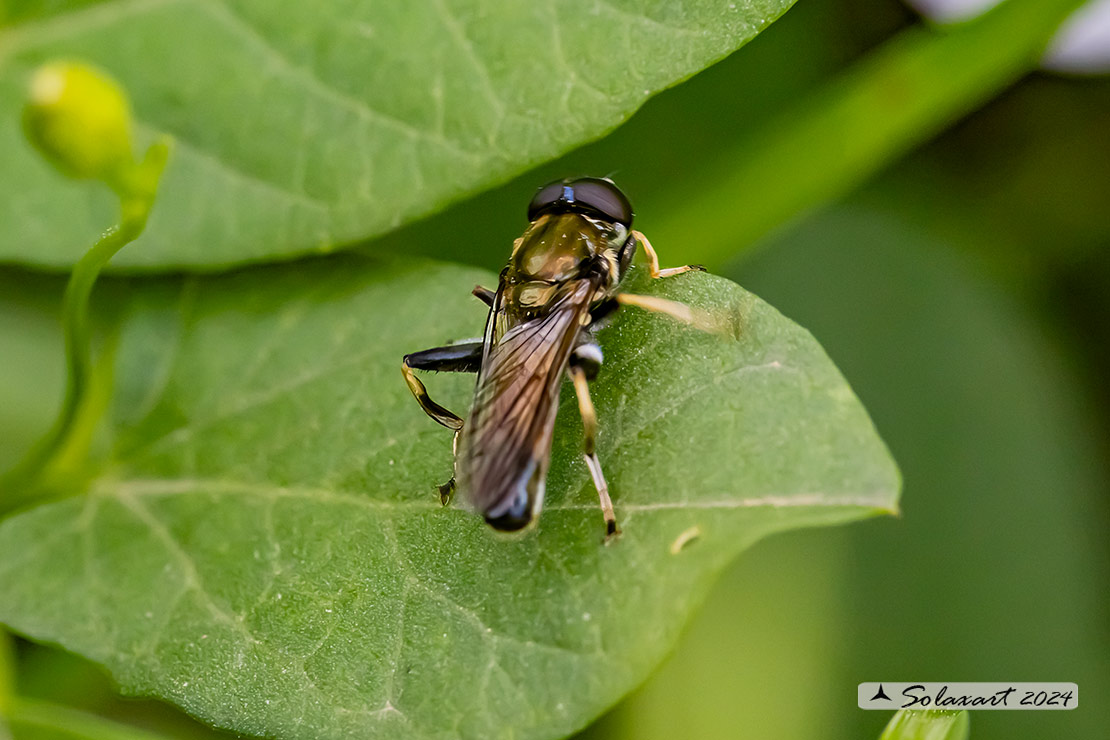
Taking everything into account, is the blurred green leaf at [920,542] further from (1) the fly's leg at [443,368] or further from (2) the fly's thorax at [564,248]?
(1) the fly's leg at [443,368]

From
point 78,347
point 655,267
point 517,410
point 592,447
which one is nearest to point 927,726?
point 592,447

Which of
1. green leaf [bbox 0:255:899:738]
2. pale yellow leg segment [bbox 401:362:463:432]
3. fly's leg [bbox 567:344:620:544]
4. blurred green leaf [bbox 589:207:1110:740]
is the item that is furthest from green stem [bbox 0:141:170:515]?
blurred green leaf [bbox 589:207:1110:740]

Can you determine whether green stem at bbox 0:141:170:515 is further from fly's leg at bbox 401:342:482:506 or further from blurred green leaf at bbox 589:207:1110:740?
blurred green leaf at bbox 589:207:1110:740

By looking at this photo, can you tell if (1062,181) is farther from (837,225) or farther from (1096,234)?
(837,225)

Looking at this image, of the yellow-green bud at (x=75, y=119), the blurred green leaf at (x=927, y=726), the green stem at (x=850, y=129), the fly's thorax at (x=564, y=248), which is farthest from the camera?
the green stem at (x=850, y=129)

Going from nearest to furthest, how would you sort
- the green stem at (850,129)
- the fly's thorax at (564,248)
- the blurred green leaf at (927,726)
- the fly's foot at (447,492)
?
the blurred green leaf at (927,726) → the fly's foot at (447,492) → the fly's thorax at (564,248) → the green stem at (850,129)

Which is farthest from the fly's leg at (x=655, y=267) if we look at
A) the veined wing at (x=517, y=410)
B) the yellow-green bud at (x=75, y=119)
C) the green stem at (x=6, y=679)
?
the green stem at (x=6, y=679)

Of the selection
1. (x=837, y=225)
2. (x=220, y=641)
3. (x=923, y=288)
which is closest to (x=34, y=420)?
(x=220, y=641)
